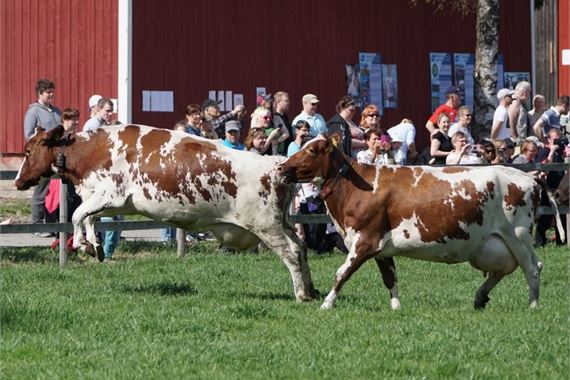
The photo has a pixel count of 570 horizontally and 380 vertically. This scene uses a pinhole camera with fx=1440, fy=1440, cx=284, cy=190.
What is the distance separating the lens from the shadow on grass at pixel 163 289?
14539 millimetres

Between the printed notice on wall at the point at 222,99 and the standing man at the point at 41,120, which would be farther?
the printed notice on wall at the point at 222,99

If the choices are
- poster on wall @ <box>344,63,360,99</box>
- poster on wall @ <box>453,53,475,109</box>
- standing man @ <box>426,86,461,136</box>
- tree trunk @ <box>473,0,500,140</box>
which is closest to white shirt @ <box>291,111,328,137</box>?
standing man @ <box>426,86,461,136</box>

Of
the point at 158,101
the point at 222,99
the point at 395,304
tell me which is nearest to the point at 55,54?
the point at 158,101

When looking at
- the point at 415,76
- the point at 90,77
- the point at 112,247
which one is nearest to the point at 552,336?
the point at 112,247

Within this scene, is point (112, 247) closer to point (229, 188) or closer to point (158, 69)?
point (229, 188)

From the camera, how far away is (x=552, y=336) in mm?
11133

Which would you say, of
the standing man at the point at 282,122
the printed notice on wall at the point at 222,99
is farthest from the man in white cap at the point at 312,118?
the printed notice on wall at the point at 222,99

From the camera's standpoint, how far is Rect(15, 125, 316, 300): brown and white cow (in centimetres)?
1441

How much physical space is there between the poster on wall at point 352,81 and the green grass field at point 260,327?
564 inches

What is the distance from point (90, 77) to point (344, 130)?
8.57 meters

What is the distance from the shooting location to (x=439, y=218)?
1320cm

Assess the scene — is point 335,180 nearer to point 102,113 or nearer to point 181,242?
point 181,242

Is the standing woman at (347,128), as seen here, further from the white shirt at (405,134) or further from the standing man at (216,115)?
the white shirt at (405,134)

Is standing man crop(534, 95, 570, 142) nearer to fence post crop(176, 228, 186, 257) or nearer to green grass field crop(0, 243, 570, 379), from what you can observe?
fence post crop(176, 228, 186, 257)
